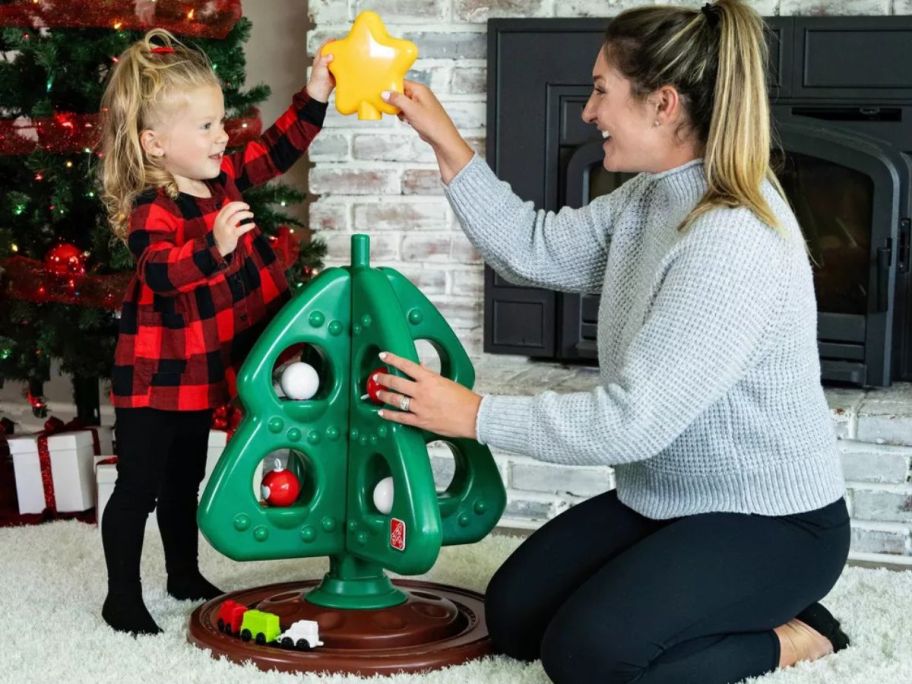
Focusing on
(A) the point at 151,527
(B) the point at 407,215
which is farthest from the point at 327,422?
(B) the point at 407,215

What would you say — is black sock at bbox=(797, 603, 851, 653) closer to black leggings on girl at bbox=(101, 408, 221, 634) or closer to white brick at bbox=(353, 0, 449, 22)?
black leggings on girl at bbox=(101, 408, 221, 634)

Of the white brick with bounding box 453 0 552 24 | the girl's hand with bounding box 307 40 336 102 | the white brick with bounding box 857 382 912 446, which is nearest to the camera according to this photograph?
the girl's hand with bounding box 307 40 336 102

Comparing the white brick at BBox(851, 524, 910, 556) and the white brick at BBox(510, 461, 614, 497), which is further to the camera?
the white brick at BBox(510, 461, 614, 497)

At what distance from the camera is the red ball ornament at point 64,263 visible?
8.61 feet

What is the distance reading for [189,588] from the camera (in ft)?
6.78

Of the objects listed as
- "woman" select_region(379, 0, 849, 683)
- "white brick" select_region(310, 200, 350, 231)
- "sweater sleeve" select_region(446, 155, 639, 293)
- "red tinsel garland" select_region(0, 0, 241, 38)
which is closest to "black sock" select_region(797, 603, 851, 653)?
"woman" select_region(379, 0, 849, 683)

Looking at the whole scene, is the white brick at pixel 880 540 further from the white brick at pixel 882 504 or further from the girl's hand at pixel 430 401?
the girl's hand at pixel 430 401

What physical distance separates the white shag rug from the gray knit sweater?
0.87 feet

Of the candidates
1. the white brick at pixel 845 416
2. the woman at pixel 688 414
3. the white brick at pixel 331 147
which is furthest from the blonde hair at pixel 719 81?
the white brick at pixel 331 147

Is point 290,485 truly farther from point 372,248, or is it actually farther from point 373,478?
point 372,248

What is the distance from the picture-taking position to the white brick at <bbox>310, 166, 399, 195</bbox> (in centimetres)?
290

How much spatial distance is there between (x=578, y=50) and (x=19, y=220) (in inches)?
45.8

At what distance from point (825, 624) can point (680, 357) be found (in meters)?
0.52

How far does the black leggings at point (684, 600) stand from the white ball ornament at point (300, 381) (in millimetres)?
382
